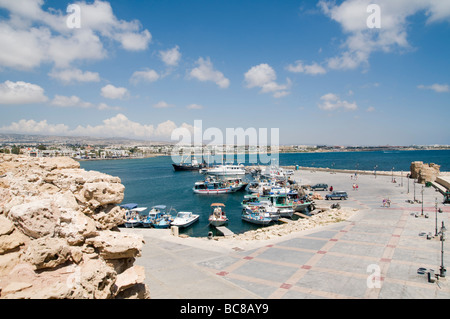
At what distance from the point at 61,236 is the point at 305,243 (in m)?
14.7

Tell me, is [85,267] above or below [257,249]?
above

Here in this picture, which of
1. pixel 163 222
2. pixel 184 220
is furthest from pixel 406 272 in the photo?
pixel 163 222

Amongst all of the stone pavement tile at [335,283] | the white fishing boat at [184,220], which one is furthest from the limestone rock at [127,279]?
the white fishing boat at [184,220]

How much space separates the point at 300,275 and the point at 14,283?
11072 mm

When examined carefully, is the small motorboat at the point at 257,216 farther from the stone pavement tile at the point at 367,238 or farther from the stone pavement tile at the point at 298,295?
the stone pavement tile at the point at 298,295

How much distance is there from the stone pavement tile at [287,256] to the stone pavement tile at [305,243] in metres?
1.02

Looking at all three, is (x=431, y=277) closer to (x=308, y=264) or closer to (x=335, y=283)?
(x=335, y=283)

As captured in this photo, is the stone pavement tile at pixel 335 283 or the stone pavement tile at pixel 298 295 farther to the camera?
the stone pavement tile at pixel 335 283

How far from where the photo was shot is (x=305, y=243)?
1709cm

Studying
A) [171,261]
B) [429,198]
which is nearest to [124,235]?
[171,261]

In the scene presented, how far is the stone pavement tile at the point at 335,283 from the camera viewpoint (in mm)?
10859

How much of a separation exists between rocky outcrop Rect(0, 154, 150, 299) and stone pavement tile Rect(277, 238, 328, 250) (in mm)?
11535
